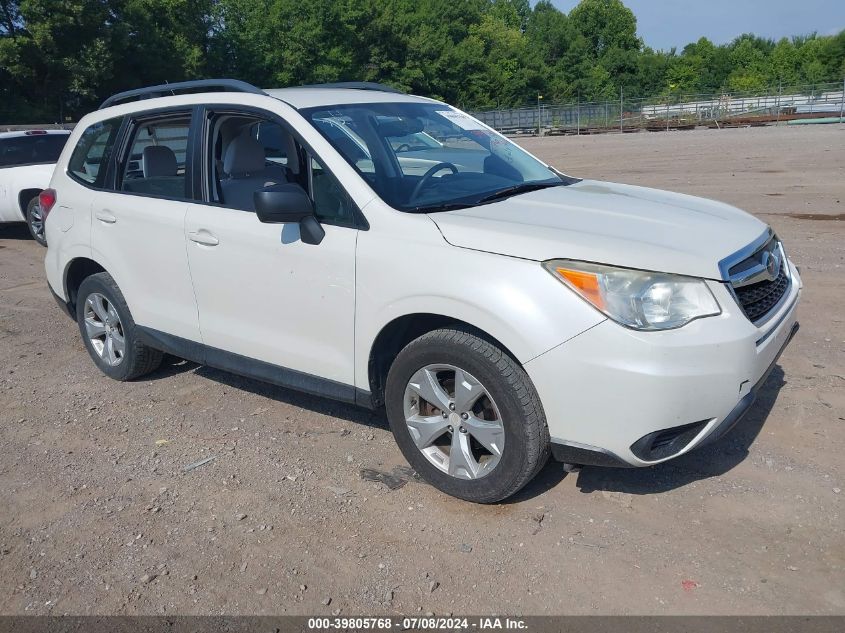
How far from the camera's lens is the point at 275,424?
4.89m

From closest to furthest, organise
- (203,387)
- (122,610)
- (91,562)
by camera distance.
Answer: (122,610)
(91,562)
(203,387)

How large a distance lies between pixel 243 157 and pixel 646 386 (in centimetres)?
287

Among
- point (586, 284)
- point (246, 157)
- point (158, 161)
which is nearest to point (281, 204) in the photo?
point (246, 157)

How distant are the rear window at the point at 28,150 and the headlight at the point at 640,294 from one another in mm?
10430

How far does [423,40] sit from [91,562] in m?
64.9

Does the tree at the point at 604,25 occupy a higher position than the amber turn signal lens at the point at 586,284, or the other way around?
the tree at the point at 604,25

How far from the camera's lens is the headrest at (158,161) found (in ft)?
16.8

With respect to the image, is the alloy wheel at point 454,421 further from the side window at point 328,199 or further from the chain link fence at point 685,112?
the chain link fence at point 685,112

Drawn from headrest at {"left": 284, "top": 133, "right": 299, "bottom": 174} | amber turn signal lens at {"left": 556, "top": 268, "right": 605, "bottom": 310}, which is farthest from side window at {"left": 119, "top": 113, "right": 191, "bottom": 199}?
amber turn signal lens at {"left": 556, "top": 268, "right": 605, "bottom": 310}

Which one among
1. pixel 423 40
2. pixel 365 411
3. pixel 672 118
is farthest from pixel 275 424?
pixel 423 40

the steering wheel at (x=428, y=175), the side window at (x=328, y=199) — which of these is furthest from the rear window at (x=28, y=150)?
the steering wheel at (x=428, y=175)

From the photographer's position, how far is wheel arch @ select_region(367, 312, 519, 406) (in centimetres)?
379

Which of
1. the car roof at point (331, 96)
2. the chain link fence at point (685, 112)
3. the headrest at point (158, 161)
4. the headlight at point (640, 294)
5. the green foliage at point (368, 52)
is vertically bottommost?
the headlight at point (640, 294)

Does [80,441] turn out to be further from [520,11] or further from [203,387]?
[520,11]
